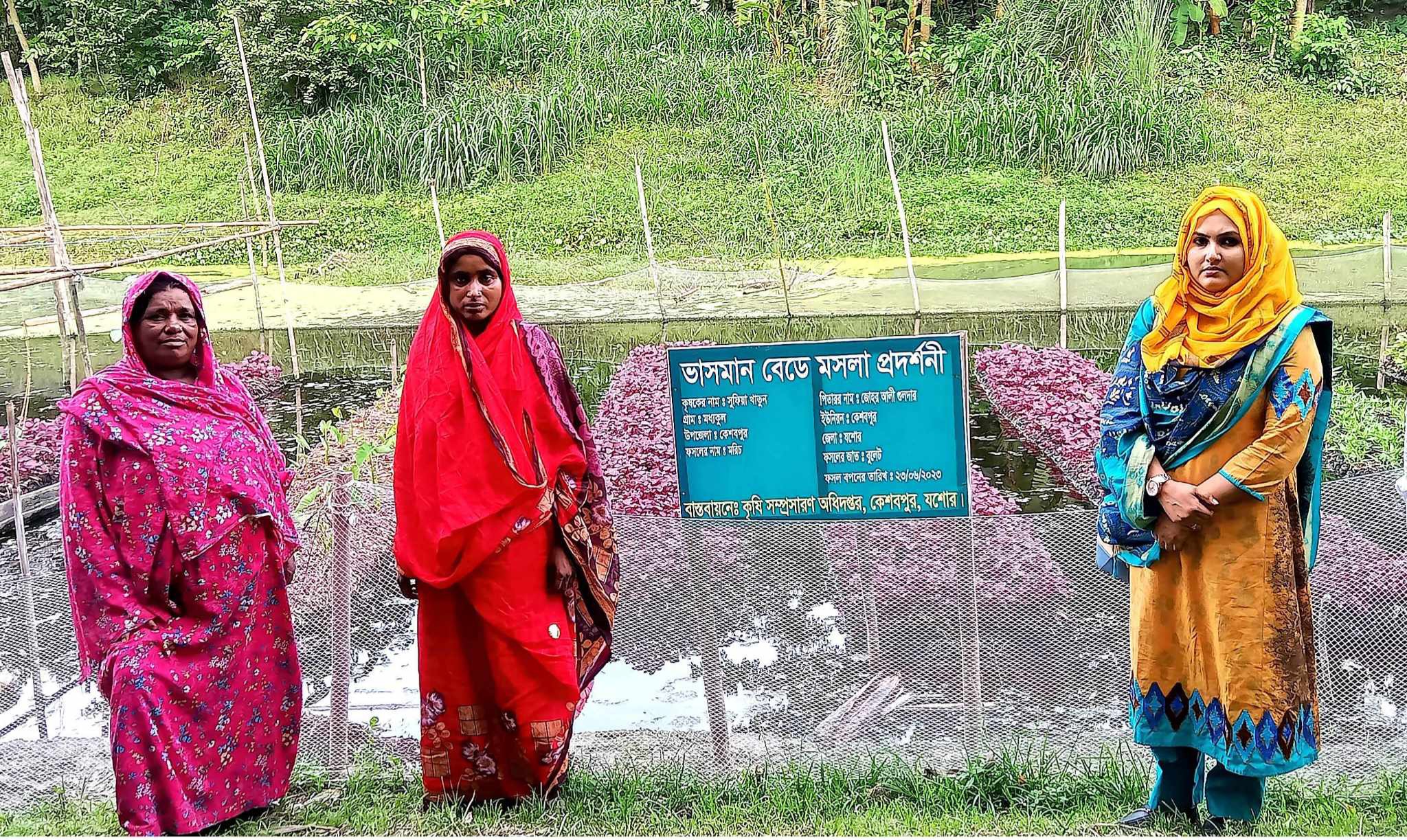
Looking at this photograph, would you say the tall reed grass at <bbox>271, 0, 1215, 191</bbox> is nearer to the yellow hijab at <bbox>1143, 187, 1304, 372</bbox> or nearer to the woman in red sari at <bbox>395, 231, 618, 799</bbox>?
the woman in red sari at <bbox>395, 231, 618, 799</bbox>

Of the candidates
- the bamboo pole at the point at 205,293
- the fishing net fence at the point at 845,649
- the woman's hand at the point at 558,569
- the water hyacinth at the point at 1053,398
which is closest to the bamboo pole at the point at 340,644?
the fishing net fence at the point at 845,649

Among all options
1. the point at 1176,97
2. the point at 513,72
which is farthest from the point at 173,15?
the point at 1176,97

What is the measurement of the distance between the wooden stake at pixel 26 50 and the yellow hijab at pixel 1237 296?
19.7m

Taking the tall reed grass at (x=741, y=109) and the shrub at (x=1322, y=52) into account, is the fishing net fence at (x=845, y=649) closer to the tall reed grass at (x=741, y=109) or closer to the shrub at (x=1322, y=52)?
the tall reed grass at (x=741, y=109)

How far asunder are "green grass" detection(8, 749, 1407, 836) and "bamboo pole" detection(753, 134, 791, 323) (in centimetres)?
718

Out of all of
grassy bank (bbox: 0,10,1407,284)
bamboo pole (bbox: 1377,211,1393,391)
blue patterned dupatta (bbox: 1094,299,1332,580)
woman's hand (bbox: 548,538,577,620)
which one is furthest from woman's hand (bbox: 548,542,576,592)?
grassy bank (bbox: 0,10,1407,284)

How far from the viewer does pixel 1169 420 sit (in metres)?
2.53

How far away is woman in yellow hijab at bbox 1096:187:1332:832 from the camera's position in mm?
2385

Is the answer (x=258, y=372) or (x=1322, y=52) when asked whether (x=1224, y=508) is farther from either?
(x=1322, y=52)

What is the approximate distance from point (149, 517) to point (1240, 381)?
2.36m

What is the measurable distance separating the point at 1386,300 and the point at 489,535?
10.1 meters

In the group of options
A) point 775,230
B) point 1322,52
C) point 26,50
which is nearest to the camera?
point 775,230

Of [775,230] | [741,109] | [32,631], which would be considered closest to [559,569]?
[32,631]

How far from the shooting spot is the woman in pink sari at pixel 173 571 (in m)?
2.66
